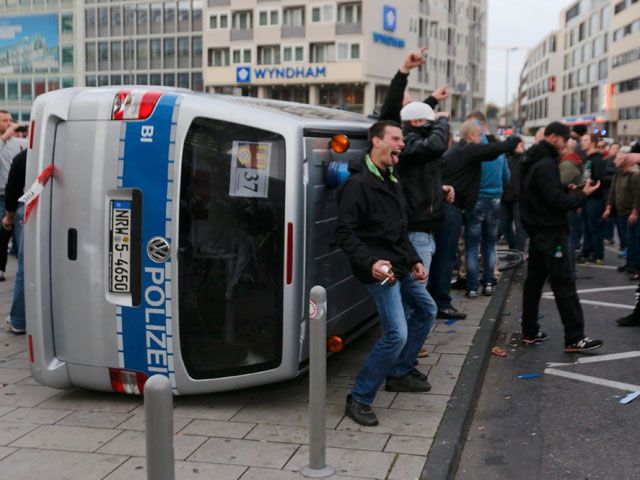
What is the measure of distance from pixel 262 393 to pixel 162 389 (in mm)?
2798

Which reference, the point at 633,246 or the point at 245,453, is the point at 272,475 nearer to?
the point at 245,453

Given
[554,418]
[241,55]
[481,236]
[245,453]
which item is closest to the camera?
[245,453]

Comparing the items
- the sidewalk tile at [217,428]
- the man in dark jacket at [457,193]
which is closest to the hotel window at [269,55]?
the man in dark jacket at [457,193]

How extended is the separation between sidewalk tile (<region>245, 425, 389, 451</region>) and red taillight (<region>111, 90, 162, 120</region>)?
2.05m

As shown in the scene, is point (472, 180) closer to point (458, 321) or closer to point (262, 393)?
point (458, 321)

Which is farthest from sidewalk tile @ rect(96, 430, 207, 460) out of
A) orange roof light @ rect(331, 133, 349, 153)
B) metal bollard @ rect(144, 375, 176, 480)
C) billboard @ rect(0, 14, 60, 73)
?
billboard @ rect(0, 14, 60, 73)

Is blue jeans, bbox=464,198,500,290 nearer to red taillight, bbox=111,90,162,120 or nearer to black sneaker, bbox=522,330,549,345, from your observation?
black sneaker, bbox=522,330,549,345

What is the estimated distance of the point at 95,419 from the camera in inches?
190

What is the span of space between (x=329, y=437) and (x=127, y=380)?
141 centimetres

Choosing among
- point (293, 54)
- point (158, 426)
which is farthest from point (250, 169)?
point (293, 54)

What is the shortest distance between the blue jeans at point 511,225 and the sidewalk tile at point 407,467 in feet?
24.6

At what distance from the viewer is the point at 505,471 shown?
4.26 meters


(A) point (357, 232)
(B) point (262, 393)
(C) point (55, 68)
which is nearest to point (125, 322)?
(B) point (262, 393)

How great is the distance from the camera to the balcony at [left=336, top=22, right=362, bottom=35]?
59781 mm
